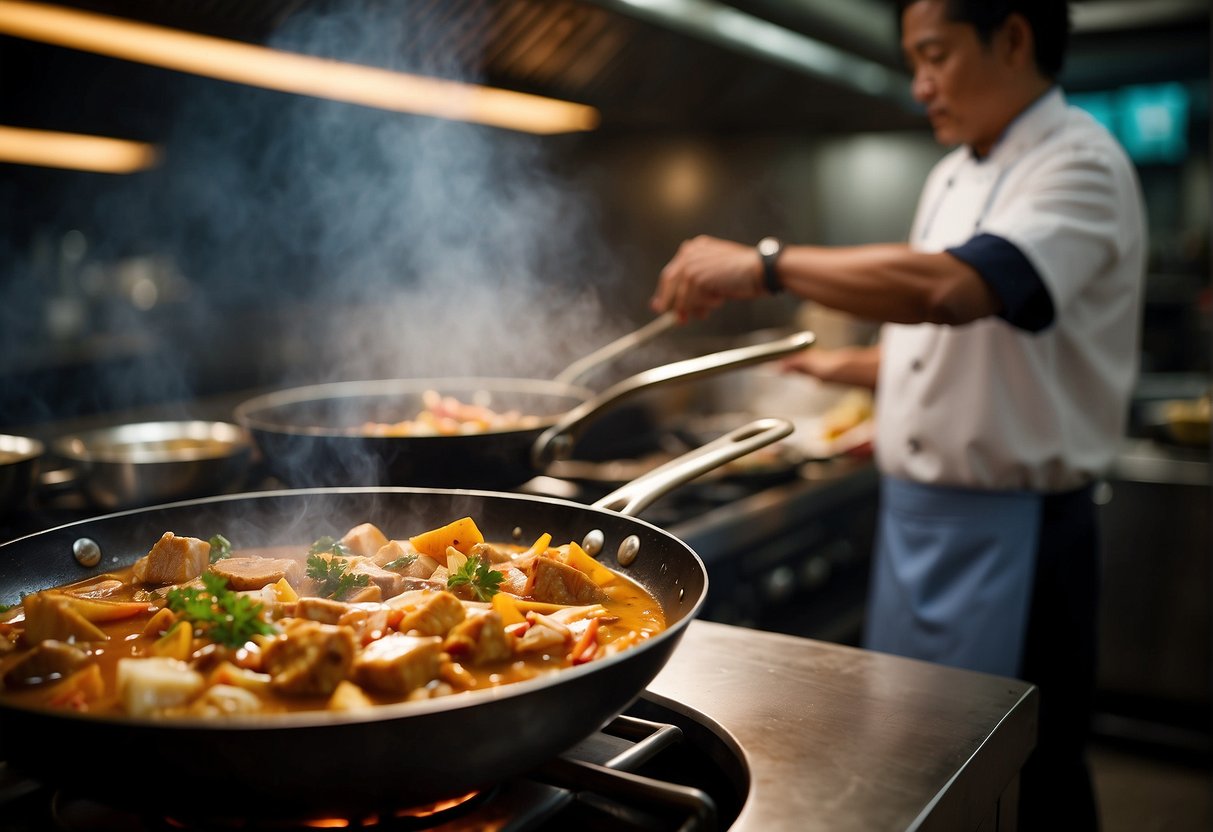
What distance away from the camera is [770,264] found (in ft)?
6.98

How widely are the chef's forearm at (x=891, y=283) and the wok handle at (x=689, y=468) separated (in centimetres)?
71

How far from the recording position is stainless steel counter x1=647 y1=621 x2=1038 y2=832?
0.98 meters

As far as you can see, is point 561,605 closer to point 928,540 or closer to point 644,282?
point 928,540

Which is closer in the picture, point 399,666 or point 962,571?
point 399,666

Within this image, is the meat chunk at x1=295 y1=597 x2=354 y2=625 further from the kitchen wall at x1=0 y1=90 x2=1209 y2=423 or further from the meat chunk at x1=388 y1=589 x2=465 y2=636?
the kitchen wall at x1=0 y1=90 x2=1209 y2=423

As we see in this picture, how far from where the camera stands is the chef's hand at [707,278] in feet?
7.00

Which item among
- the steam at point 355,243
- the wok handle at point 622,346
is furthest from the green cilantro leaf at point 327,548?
→ the steam at point 355,243

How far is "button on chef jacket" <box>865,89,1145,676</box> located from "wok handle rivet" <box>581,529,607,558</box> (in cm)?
126

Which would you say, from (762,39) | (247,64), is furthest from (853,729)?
(762,39)

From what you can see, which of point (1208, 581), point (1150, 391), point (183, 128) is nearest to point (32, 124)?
point (183, 128)

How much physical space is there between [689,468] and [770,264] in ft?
2.88

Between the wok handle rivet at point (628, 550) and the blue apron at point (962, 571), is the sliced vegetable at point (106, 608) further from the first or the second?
the blue apron at point (962, 571)

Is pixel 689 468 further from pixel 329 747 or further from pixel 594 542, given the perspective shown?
pixel 329 747

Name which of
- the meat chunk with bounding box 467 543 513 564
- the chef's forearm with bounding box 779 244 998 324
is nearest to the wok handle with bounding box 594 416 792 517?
the meat chunk with bounding box 467 543 513 564
